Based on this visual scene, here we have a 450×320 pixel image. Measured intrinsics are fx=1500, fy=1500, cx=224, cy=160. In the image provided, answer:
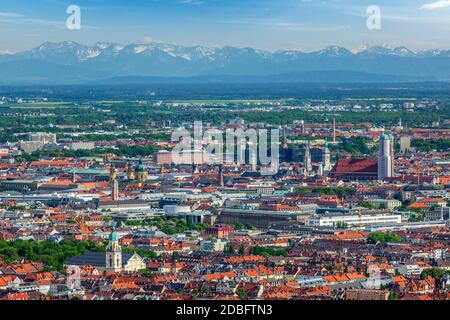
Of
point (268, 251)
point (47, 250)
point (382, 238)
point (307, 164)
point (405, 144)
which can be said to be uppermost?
point (47, 250)

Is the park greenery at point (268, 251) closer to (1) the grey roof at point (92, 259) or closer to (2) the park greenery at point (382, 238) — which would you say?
(1) the grey roof at point (92, 259)

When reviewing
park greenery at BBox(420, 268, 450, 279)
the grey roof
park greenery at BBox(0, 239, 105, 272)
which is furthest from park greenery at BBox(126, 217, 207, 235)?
park greenery at BBox(420, 268, 450, 279)

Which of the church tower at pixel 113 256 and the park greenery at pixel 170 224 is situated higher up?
the church tower at pixel 113 256

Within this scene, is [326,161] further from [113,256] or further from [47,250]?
[113,256]

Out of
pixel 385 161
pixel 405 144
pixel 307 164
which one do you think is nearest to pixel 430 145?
pixel 405 144

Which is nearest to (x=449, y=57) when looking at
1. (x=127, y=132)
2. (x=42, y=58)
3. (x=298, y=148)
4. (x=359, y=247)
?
(x=42, y=58)

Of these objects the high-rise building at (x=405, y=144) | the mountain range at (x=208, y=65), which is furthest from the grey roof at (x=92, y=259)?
the mountain range at (x=208, y=65)
